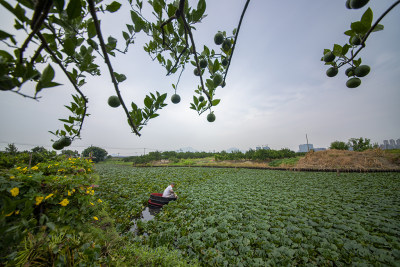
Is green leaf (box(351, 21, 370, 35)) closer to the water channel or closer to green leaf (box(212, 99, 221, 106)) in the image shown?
green leaf (box(212, 99, 221, 106))

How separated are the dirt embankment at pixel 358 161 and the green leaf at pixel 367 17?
1386cm

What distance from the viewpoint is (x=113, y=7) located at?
73 centimetres

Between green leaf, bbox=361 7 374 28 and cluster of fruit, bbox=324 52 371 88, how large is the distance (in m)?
0.31

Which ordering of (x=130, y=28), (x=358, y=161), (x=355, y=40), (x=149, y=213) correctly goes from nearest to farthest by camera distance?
(x=355, y=40) → (x=130, y=28) → (x=149, y=213) → (x=358, y=161)

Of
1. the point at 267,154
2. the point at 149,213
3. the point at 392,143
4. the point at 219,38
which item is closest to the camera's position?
the point at 219,38

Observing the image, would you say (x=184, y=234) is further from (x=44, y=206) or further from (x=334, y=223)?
(x=334, y=223)

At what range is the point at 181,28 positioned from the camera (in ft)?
3.69

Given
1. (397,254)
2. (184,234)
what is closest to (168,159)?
(184,234)

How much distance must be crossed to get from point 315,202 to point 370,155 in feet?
39.3

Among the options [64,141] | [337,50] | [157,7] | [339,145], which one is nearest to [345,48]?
[337,50]

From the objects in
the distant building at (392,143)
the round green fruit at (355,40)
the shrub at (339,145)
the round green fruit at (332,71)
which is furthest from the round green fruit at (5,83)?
the distant building at (392,143)

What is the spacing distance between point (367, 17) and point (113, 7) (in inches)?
48.7

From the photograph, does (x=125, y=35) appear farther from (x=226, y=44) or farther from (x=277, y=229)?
(x=277, y=229)

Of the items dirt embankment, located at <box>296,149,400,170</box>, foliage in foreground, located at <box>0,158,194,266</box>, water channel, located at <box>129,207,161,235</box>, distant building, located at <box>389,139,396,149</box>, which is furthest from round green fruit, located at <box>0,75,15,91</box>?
distant building, located at <box>389,139,396,149</box>
